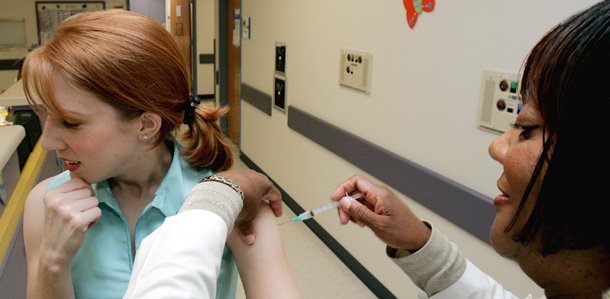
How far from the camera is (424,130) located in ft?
6.98

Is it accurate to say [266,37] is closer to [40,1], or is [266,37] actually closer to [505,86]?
[505,86]

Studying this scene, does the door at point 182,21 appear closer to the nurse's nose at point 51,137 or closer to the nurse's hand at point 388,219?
the nurse's nose at point 51,137

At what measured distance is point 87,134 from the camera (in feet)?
3.59

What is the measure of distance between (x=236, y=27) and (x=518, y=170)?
175 inches

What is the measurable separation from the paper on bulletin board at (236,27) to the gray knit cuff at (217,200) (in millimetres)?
4009

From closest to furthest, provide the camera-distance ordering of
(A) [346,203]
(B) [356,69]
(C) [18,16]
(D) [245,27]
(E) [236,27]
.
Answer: (A) [346,203] → (B) [356,69] → (D) [245,27] → (E) [236,27] → (C) [18,16]

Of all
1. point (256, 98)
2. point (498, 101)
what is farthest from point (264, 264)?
point (256, 98)

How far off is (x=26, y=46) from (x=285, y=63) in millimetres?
4458

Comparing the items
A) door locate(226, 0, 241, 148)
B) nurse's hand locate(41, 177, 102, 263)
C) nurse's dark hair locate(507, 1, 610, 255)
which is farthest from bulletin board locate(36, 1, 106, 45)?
nurse's dark hair locate(507, 1, 610, 255)

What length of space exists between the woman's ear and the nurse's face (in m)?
0.02

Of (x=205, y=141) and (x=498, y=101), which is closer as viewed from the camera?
(x=205, y=141)

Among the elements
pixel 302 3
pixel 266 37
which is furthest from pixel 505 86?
pixel 266 37

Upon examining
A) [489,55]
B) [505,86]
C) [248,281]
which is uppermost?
[489,55]

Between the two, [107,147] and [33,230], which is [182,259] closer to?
[107,147]
